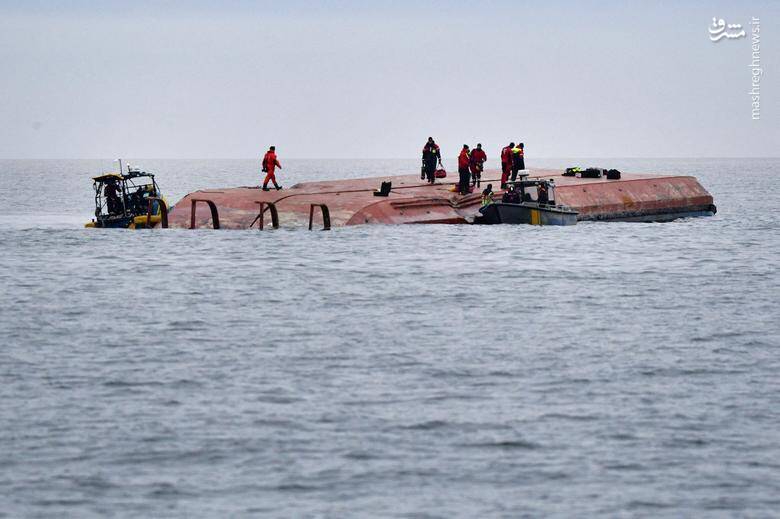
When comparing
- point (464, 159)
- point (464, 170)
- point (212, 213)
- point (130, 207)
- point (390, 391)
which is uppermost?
point (464, 159)

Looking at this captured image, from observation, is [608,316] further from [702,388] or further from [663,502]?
[663,502]

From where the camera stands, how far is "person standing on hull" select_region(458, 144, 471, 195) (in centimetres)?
5188

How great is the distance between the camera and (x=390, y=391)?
19.5 metres

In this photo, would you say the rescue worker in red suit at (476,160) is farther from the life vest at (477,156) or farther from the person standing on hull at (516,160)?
the person standing on hull at (516,160)

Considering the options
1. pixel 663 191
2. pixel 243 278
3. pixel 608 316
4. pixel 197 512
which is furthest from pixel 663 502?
pixel 663 191

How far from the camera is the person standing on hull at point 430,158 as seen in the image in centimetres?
5444

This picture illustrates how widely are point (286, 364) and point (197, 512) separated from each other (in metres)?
8.59

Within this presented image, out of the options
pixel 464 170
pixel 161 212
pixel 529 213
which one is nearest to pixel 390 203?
pixel 464 170

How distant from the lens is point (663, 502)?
13.9 metres

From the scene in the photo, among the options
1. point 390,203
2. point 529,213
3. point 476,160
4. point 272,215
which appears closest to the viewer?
point 272,215

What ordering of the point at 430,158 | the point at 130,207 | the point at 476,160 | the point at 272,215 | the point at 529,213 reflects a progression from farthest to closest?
the point at 430,158, the point at 476,160, the point at 130,207, the point at 529,213, the point at 272,215

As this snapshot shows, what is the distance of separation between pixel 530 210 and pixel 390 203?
6.16 metres

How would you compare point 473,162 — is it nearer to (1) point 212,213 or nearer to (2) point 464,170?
(2) point 464,170

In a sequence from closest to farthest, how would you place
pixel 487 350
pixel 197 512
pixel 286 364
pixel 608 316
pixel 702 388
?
pixel 197 512, pixel 702 388, pixel 286 364, pixel 487 350, pixel 608 316
